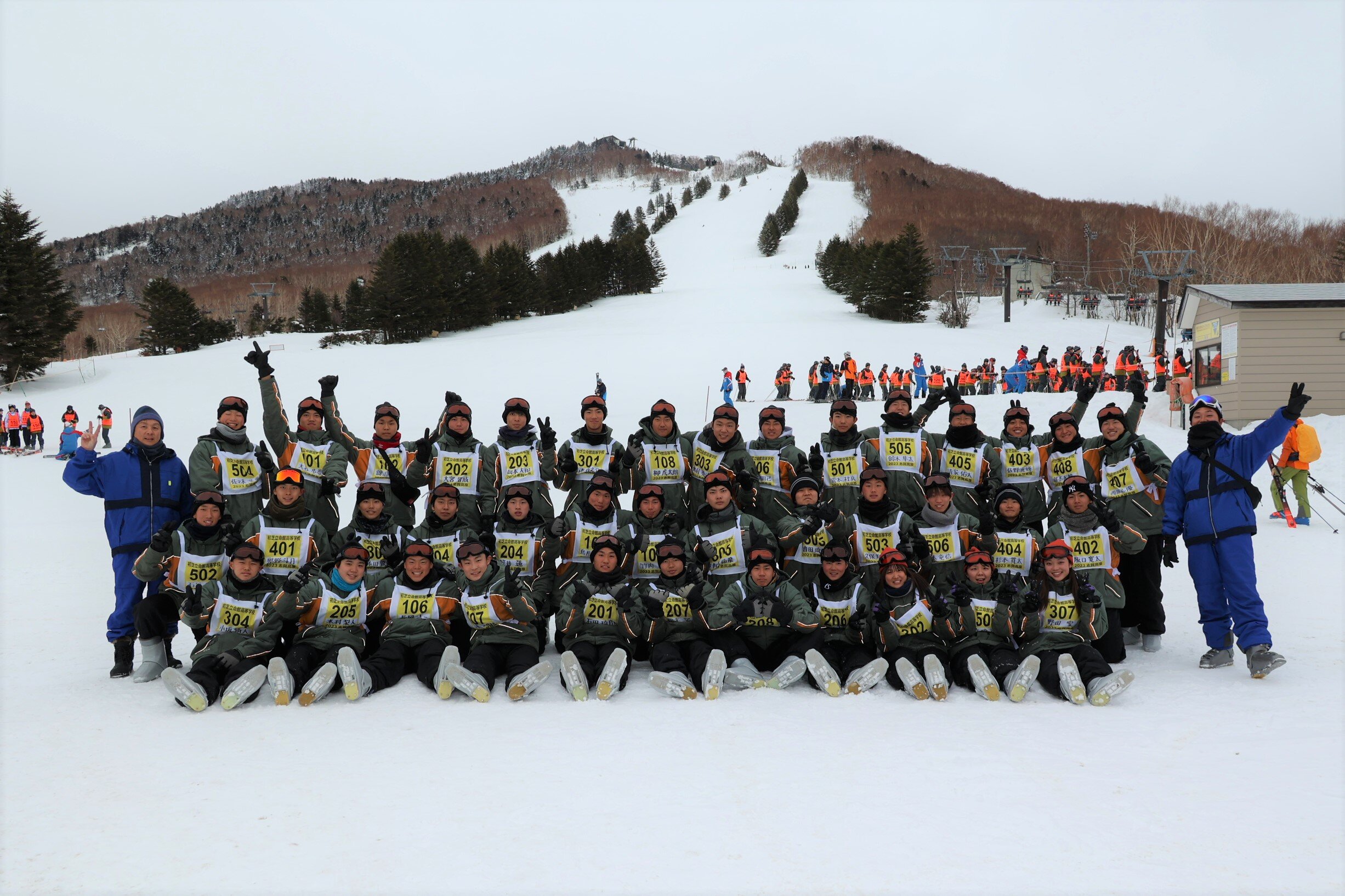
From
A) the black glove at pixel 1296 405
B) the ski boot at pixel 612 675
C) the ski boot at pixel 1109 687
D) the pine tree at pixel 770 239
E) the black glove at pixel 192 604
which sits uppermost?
the pine tree at pixel 770 239

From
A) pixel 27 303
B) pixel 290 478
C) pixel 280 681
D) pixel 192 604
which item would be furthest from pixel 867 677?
pixel 27 303

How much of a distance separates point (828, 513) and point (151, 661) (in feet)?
15.1

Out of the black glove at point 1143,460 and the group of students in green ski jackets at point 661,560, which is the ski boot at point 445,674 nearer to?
the group of students in green ski jackets at point 661,560

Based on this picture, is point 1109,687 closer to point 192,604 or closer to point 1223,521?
point 1223,521

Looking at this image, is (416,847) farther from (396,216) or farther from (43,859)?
(396,216)

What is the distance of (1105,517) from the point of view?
17.0 ft

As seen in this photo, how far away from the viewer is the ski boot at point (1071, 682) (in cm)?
440

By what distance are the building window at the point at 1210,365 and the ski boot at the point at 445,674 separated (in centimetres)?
1775

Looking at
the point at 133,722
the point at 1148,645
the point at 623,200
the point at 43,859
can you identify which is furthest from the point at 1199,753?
the point at 623,200

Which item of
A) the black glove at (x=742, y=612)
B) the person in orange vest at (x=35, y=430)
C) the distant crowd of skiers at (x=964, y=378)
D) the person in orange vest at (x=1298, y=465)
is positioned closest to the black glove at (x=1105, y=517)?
the black glove at (x=742, y=612)

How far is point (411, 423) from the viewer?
1872 cm

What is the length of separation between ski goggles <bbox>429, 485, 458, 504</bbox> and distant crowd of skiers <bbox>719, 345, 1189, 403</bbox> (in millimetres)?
14700

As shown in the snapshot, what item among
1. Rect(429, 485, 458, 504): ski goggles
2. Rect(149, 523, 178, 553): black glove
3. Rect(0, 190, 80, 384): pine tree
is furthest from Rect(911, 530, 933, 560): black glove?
Rect(0, 190, 80, 384): pine tree

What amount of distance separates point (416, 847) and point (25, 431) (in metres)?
22.1
